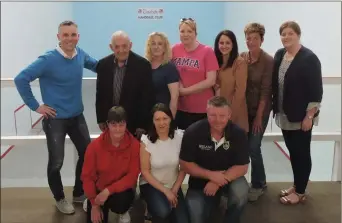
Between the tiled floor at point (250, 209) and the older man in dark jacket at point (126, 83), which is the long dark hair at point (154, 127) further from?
the tiled floor at point (250, 209)

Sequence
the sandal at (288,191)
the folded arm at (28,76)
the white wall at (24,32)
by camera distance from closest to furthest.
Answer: the folded arm at (28,76) → the sandal at (288,191) → the white wall at (24,32)

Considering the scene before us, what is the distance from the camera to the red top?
2.41 metres

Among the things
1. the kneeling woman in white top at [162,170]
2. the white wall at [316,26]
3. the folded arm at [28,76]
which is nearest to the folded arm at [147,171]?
the kneeling woman in white top at [162,170]

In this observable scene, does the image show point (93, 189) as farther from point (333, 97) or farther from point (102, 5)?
point (102, 5)

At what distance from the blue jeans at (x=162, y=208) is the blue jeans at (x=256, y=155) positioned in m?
0.76

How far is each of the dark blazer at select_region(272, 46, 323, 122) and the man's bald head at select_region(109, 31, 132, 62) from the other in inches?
41.0

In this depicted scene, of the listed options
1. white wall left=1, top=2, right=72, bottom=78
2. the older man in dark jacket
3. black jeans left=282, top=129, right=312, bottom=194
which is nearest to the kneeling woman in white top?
the older man in dark jacket

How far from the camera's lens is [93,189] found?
241 cm

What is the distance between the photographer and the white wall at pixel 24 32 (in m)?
4.47

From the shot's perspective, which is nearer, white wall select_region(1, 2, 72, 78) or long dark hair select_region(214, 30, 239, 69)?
long dark hair select_region(214, 30, 239, 69)

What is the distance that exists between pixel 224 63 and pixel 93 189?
120cm

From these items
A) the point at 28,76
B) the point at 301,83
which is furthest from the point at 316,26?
the point at 28,76

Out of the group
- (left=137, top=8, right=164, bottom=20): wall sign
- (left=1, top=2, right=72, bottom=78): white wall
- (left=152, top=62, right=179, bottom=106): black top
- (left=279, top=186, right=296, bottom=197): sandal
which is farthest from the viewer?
(left=137, top=8, right=164, bottom=20): wall sign

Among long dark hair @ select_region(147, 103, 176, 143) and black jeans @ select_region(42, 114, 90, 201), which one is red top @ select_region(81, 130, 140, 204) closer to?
long dark hair @ select_region(147, 103, 176, 143)
